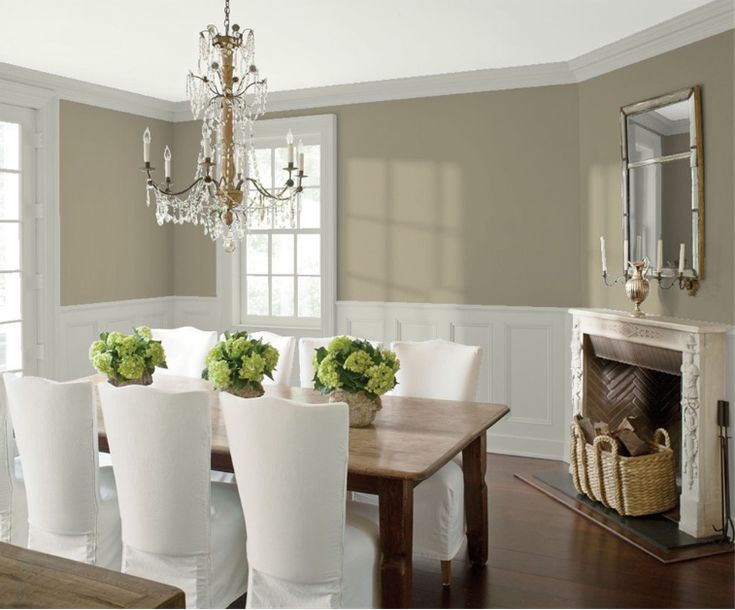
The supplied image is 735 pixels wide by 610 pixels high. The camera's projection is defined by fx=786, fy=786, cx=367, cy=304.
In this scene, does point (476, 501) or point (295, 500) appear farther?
point (476, 501)

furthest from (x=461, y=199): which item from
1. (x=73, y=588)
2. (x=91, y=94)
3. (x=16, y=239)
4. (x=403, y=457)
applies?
(x=73, y=588)

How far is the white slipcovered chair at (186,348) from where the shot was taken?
461 centimetres

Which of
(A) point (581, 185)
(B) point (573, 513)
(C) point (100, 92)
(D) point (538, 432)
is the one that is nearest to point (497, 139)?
(A) point (581, 185)

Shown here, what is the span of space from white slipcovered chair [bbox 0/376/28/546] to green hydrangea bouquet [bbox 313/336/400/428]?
133 centimetres

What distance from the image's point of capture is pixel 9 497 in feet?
10.9

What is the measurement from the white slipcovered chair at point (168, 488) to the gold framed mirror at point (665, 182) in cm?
280

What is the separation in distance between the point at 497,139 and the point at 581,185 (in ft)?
2.25

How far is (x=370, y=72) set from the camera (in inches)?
217

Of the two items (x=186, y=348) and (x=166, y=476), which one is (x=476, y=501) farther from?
(x=186, y=348)

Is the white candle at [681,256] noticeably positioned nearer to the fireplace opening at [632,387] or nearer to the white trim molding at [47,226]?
the fireplace opening at [632,387]

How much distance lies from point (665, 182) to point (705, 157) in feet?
1.07

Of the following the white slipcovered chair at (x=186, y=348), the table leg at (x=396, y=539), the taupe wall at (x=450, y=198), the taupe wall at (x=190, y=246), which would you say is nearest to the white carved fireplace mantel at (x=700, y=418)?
the taupe wall at (x=450, y=198)

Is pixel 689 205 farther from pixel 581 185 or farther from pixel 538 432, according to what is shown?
pixel 538 432

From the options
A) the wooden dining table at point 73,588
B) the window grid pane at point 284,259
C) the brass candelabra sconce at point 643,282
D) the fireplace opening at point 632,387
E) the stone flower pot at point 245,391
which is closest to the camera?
the wooden dining table at point 73,588
